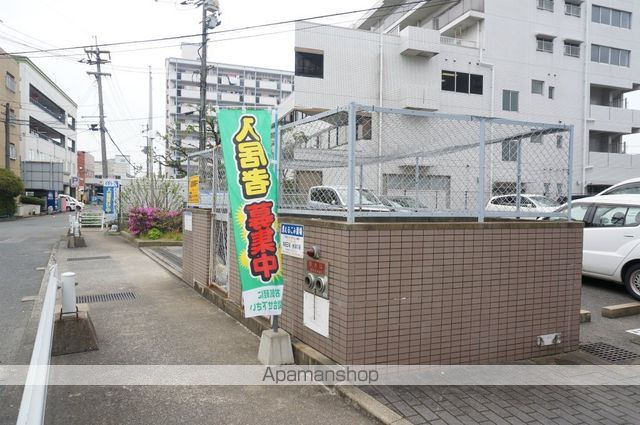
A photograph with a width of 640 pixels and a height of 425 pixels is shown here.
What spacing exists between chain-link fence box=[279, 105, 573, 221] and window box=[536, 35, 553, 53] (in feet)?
88.0

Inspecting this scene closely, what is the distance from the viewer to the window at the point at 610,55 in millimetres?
29078

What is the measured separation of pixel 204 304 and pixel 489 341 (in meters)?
4.30

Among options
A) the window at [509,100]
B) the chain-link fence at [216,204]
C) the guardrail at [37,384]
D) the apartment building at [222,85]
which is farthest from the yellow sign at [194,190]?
the apartment building at [222,85]

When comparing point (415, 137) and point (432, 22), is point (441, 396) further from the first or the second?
point (432, 22)

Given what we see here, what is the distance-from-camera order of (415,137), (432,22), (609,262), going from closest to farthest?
(415,137)
(609,262)
(432,22)

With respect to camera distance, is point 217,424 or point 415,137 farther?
point 415,137

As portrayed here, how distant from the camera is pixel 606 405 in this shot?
350 centimetres

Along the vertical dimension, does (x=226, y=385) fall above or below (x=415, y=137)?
below

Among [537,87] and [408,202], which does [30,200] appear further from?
[537,87]

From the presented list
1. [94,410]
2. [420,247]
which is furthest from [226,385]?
[420,247]

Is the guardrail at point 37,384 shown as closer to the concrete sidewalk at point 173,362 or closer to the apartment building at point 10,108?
the concrete sidewalk at point 173,362

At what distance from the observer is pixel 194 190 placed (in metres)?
8.02

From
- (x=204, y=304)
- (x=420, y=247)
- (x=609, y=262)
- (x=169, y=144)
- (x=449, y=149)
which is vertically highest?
(x=169, y=144)

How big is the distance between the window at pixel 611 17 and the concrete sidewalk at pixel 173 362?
108ft
